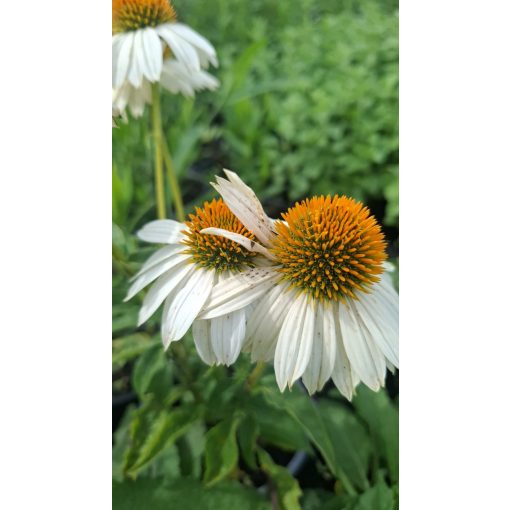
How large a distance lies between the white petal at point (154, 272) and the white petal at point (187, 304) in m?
0.03

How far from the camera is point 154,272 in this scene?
0.80m

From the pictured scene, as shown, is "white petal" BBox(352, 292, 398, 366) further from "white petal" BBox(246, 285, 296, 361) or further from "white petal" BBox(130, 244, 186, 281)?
"white petal" BBox(130, 244, 186, 281)

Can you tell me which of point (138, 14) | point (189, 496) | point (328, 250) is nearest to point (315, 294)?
point (328, 250)

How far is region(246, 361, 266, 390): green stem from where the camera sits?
0.79 m

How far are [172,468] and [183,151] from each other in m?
0.52

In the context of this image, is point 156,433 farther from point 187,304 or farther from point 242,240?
point 242,240

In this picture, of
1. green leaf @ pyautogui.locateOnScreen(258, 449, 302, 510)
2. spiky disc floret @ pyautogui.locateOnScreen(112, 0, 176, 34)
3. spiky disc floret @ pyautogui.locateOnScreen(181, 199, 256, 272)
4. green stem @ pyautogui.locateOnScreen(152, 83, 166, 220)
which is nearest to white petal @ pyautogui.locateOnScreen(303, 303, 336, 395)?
spiky disc floret @ pyautogui.locateOnScreen(181, 199, 256, 272)

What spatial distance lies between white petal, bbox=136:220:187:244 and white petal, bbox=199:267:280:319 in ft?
0.35

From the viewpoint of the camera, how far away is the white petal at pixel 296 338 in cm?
70

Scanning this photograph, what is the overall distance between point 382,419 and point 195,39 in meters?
0.61

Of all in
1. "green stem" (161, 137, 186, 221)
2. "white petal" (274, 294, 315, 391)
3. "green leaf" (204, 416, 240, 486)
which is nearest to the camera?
"white petal" (274, 294, 315, 391)

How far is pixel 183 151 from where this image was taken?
1.07 meters
